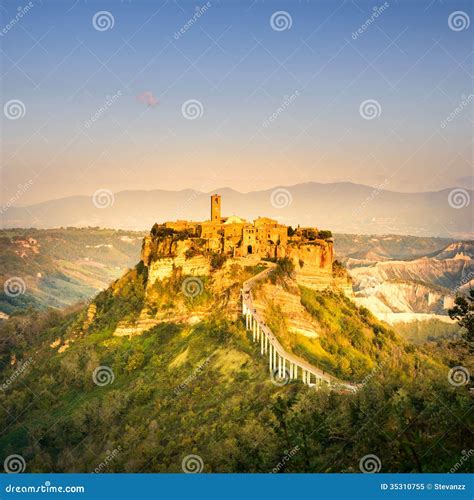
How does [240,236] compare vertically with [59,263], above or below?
below

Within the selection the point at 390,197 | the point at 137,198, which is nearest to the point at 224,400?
the point at 390,197

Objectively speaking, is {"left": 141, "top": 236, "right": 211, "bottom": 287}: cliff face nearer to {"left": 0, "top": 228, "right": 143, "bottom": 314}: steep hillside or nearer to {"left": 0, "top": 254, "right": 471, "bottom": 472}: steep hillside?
{"left": 0, "top": 254, "right": 471, "bottom": 472}: steep hillside

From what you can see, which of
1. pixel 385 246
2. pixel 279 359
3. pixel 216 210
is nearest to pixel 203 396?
pixel 279 359

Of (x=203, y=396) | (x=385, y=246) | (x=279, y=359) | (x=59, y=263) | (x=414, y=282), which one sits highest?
(x=385, y=246)

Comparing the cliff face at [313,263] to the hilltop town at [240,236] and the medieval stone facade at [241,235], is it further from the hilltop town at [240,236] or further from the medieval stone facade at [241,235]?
the medieval stone facade at [241,235]

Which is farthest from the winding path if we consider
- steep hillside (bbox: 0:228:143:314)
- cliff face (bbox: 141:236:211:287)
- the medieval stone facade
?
steep hillside (bbox: 0:228:143:314)

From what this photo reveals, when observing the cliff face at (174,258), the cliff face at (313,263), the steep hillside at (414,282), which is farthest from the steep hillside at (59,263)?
the cliff face at (313,263)

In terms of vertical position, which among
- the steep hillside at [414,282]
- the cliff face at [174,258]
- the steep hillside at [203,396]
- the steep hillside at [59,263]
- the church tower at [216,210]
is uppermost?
the steep hillside at [59,263]

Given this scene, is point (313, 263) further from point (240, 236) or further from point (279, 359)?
point (279, 359)
